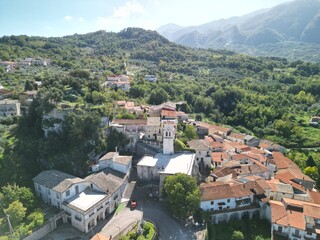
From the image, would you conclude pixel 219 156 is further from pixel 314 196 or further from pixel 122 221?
pixel 122 221

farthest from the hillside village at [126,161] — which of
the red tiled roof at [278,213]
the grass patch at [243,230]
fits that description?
the grass patch at [243,230]

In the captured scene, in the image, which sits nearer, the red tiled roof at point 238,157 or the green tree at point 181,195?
the green tree at point 181,195

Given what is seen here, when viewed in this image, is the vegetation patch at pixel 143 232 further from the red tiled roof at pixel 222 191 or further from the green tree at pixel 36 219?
the green tree at pixel 36 219

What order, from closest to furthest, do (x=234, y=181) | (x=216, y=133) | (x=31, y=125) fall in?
(x=234, y=181) < (x=31, y=125) < (x=216, y=133)

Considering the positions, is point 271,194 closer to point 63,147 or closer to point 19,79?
point 63,147

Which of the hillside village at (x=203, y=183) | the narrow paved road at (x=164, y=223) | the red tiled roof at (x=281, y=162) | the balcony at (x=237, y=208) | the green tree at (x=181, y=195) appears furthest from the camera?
the red tiled roof at (x=281, y=162)

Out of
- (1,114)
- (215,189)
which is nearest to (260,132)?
(215,189)
